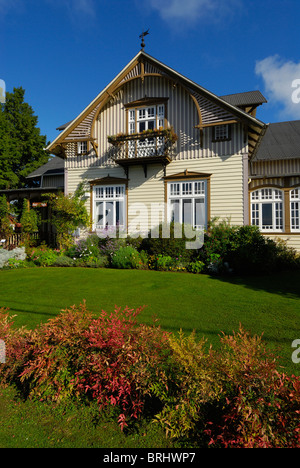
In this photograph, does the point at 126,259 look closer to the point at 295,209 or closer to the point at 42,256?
the point at 42,256

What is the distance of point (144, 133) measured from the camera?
504 inches

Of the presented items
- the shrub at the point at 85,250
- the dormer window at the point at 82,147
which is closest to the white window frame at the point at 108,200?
the shrub at the point at 85,250

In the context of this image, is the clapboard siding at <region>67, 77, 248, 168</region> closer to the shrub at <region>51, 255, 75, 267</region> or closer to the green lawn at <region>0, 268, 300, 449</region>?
the shrub at <region>51, 255, 75, 267</region>

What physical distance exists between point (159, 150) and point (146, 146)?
716 mm

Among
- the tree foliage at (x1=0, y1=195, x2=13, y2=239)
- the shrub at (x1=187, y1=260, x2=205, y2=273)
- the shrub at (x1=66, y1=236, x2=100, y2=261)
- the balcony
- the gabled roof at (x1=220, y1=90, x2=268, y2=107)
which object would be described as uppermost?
the gabled roof at (x1=220, y1=90, x2=268, y2=107)

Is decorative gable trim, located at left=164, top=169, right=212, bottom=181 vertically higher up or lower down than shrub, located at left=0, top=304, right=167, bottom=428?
higher up

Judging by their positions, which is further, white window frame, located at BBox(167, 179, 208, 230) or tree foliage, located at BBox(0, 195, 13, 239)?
tree foliage, located at BBox(0, 195, 13, 239)

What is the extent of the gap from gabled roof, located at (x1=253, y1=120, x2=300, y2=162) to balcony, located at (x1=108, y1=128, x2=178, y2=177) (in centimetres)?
603

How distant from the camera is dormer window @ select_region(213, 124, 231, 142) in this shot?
12.3m

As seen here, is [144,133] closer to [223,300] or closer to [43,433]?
[223,300]

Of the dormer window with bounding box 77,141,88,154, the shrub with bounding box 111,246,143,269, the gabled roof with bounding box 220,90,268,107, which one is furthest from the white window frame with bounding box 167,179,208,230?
the gabled roof with bounding box 220,90,268,107

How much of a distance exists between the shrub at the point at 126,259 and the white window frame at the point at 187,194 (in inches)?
113

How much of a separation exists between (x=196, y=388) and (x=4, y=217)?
1749 cm
